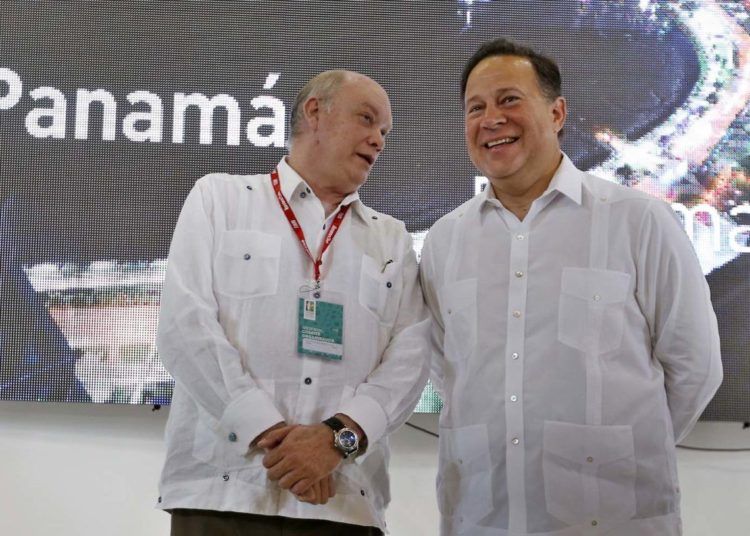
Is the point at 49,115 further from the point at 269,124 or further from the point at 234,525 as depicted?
the point at 234,525

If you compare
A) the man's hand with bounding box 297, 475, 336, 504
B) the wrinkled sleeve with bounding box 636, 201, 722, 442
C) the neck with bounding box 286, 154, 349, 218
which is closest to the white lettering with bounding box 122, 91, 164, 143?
the neck with bounding box 286, 154, 349, 218

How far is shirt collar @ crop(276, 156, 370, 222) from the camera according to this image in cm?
251

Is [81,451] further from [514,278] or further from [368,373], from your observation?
[514,278]

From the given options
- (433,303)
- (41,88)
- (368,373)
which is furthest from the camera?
(41,88)

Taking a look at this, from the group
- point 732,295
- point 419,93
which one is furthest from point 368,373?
point 732,295

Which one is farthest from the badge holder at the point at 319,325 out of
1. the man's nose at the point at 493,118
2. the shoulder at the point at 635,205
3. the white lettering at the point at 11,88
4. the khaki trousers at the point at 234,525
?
the white lettering at the point at 11,88

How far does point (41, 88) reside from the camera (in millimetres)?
→ 3451

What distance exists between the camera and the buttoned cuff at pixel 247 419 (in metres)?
2.12

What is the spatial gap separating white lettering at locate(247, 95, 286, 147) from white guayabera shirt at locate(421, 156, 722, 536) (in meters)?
1.24

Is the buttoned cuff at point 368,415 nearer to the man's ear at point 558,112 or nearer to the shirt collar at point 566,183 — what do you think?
the shirt collar at point 566,183

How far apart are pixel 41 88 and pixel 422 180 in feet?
4.86

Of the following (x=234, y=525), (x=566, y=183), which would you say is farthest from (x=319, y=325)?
(x=566, y=183)

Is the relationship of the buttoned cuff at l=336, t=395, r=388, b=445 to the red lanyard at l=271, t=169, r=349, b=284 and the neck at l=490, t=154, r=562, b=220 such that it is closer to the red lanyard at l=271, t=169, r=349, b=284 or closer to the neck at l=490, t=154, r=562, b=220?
the red lanyard at l=271, t=169, r=349, b=284

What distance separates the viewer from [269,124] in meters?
3.48
